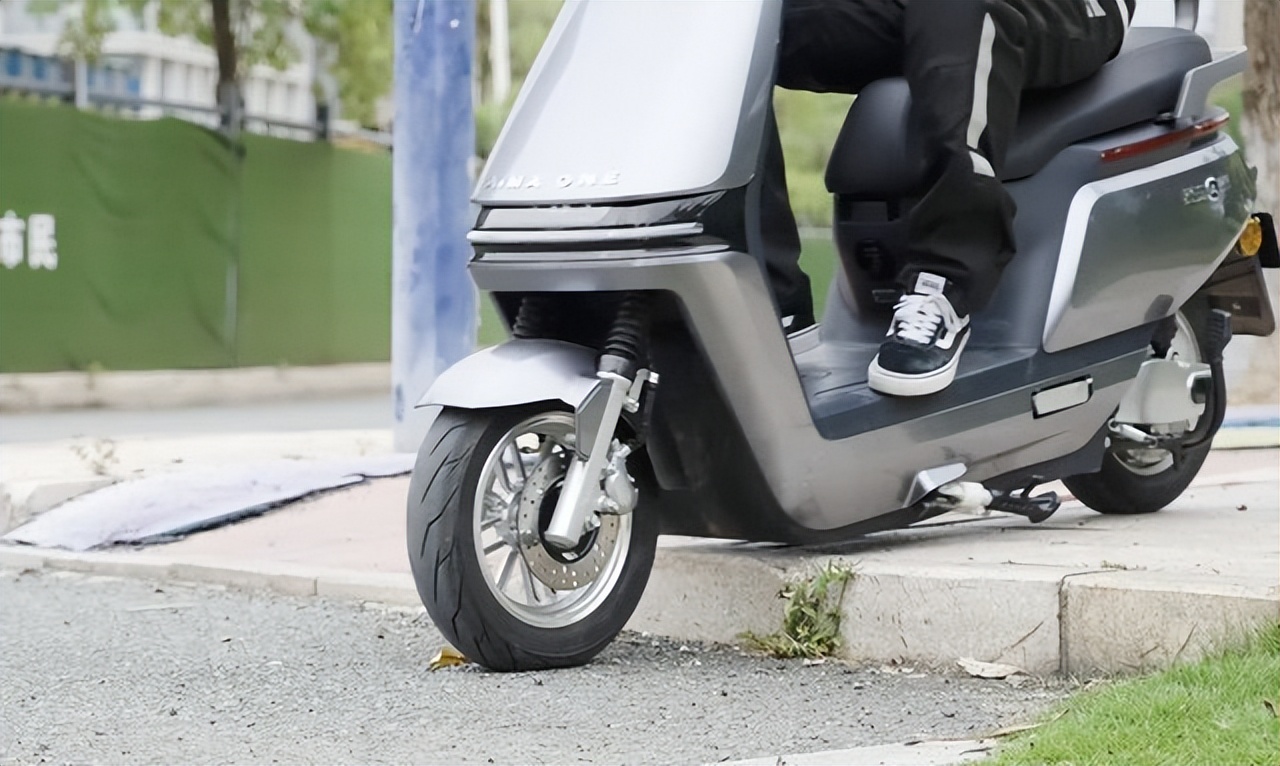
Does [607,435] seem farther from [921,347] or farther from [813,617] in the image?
[921,347]

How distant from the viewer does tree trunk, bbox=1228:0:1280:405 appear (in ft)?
32.3

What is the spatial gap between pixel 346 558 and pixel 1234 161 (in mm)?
2573

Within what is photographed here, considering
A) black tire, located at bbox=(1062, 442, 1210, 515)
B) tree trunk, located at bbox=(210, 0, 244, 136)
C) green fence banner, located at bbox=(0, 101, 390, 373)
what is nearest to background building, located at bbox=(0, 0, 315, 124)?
tree trunk, located at bbox=(210, 0, 244, 136)

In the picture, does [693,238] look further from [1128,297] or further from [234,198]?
[234,198]

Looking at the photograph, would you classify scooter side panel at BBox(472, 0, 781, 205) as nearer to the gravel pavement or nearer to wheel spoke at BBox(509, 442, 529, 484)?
wheel spoke at BBox(509, 442, 529, 484)

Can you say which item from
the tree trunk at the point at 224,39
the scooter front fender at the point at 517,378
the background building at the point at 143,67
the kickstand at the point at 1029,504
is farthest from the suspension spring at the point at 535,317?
the tree trunk at the point at 224,39

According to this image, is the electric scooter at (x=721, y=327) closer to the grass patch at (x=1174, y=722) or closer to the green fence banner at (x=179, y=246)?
the grass patch at (x=1174, y=722)

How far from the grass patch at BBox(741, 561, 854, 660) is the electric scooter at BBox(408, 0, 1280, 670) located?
0.14m

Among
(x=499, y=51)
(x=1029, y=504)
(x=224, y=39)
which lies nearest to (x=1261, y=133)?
(x=1029, y=504)

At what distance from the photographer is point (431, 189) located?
8.24 meters

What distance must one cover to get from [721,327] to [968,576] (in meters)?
0.68

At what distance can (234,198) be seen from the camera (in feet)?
48.4

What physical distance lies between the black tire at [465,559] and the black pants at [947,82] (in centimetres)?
78

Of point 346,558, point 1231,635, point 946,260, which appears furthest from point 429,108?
point 1231,635
